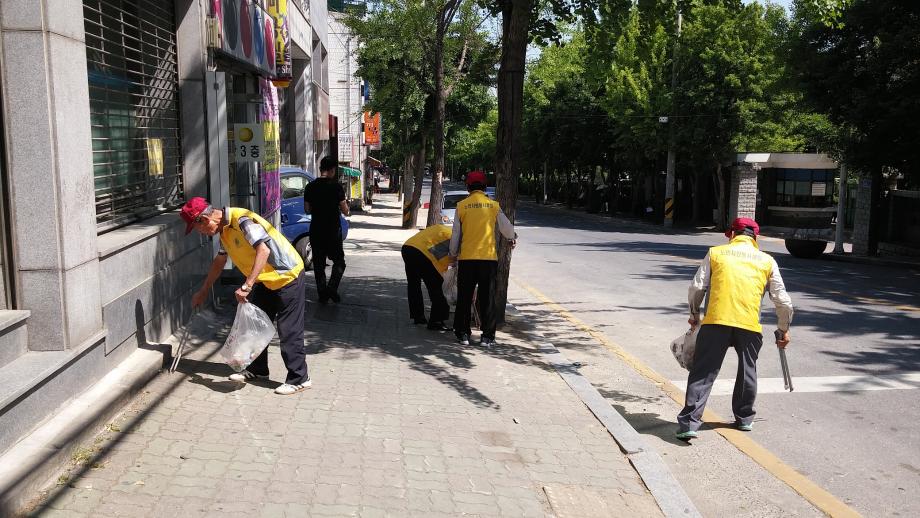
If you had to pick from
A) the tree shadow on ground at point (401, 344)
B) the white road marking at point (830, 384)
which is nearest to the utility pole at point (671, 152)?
the tree shadow on ground at point (401, 344)

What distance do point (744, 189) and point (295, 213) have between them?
22.2 metres

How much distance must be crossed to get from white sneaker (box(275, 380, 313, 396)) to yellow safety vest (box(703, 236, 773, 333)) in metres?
3.08

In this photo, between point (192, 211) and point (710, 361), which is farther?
point (710, 361)

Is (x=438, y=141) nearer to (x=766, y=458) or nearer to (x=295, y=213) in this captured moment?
(x=295, y=213)

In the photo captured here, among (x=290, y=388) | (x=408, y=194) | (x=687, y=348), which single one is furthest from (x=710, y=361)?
(x=408, y=194)

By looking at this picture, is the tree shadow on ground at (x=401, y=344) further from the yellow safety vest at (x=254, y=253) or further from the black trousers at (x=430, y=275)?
the yellow safety vest at (x=254, y=253)

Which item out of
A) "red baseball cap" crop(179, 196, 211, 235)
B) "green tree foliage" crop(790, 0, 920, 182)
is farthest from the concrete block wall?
"red baseball cap" crop(179, 196, 211, 235)

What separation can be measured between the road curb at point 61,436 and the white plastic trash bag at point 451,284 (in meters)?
3.48

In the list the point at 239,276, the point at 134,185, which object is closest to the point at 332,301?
the point at 239,276

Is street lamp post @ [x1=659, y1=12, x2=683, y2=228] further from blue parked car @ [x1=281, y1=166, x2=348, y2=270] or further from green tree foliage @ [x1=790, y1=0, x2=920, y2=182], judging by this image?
blue parked car @ [x1=281, y1=166, x2=348, y2=270]

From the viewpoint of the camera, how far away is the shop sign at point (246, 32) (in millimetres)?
9336

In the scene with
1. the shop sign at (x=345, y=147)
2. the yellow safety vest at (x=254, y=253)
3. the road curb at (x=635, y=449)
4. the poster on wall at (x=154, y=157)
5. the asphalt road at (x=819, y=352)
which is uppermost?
the shop sign at (x=345, y=147)

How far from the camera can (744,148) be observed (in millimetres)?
31000

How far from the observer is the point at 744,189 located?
32031 mm
